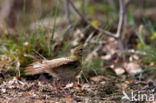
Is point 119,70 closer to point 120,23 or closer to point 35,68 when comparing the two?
point 120,23

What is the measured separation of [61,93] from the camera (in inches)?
172

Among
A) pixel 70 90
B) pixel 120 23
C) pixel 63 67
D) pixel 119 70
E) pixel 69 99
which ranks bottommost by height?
pixel 69 99

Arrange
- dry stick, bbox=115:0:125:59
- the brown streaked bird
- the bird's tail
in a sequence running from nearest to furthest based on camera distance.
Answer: the brown streaked bird, the bird's tail, dry stick, bbox=115:0:125:59

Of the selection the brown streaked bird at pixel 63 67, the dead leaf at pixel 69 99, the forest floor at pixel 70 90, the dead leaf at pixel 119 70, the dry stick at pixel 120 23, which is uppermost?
the dry stick at pixel 120 23

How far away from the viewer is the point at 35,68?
4676mm

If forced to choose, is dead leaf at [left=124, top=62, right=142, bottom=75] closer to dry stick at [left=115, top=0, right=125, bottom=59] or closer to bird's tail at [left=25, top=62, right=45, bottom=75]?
dry stick at [left=115, top=0, right=125, bottom=59]

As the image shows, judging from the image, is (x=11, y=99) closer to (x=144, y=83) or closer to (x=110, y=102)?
(x=110, y=102)

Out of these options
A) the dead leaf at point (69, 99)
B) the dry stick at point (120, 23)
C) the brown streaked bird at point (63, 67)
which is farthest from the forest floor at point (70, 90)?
the dry stick at point (120, 23)

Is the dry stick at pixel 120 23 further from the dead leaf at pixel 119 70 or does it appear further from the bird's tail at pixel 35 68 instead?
the bird's tail at pixel 35 68

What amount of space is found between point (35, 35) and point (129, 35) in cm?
256

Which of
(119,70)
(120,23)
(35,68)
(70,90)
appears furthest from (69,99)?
(120,23)

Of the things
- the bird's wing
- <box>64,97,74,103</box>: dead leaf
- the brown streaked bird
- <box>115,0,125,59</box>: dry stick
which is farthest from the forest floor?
<box>115,0,125,59</box>: dry stick

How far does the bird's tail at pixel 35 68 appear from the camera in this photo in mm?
4575

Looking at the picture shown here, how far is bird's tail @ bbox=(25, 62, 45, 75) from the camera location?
15.0ft
